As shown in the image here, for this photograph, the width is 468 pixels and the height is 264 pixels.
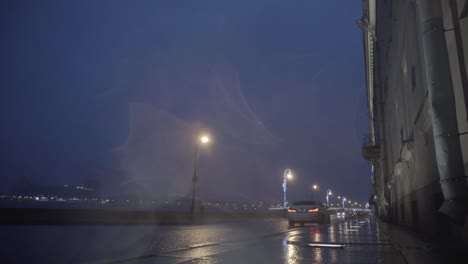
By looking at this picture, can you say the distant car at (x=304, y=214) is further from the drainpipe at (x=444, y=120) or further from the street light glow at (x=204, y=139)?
the drainpipe at (x=444, y=120)

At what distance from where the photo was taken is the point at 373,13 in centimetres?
3894

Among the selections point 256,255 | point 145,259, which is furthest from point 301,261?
point 145,259

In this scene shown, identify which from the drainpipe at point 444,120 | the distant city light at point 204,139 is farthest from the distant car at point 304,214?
the drainpipe at point 444,120

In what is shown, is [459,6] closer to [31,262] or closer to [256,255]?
[256,255]

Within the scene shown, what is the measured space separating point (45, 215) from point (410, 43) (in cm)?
1814

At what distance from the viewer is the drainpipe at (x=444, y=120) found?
6.69m

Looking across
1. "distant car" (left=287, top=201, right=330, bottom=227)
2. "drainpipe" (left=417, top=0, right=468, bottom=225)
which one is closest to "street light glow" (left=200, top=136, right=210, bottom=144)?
"distant car" (left=287, top=201, right=330, bottom=227)

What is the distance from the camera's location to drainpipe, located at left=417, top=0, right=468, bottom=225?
6.69 metres

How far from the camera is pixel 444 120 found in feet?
22.9

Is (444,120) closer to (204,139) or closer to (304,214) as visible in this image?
(304,214)

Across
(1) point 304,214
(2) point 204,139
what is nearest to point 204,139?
(2) point 204,139

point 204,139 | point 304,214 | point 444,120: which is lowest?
point 304,214

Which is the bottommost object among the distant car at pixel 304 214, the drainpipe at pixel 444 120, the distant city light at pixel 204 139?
the distant car at pixel 304 214

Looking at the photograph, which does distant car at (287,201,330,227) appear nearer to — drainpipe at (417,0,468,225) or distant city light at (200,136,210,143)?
distant city light at (200,136,210,143)
